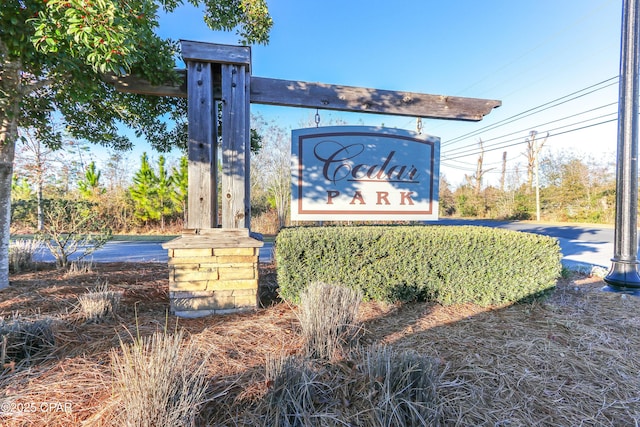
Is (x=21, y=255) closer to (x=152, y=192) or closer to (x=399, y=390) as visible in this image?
(x=399, y=390)

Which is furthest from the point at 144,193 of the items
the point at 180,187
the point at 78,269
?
the point at 78,269

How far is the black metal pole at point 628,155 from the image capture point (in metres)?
3.42

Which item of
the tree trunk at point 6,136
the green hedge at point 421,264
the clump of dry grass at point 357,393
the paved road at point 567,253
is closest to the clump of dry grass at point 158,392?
the clump of dry grass at point 357,393

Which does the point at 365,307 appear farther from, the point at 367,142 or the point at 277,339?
the point at 367,142

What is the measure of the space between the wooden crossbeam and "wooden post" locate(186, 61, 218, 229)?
25 cm

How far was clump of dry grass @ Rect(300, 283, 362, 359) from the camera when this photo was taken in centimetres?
185

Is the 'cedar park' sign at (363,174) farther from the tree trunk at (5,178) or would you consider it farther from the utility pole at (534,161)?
the utility pole at (534,161)

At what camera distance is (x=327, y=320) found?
1.94 meters

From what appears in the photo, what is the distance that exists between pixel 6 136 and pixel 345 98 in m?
4.05

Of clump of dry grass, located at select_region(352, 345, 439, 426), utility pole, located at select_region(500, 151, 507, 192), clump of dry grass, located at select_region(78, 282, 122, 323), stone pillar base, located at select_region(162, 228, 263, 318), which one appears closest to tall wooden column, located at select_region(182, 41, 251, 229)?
stone pillar base, located at select_region(162, 228, 263, 318)

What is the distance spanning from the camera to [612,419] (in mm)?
1488

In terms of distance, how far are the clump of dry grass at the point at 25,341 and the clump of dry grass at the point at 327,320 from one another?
5.80 ft

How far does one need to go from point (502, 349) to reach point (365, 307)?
3.93ft

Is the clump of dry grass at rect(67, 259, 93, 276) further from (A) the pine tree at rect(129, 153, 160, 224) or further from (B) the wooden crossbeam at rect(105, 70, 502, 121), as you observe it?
(A) the pine tree at rect(129, 153, 160, 224)
